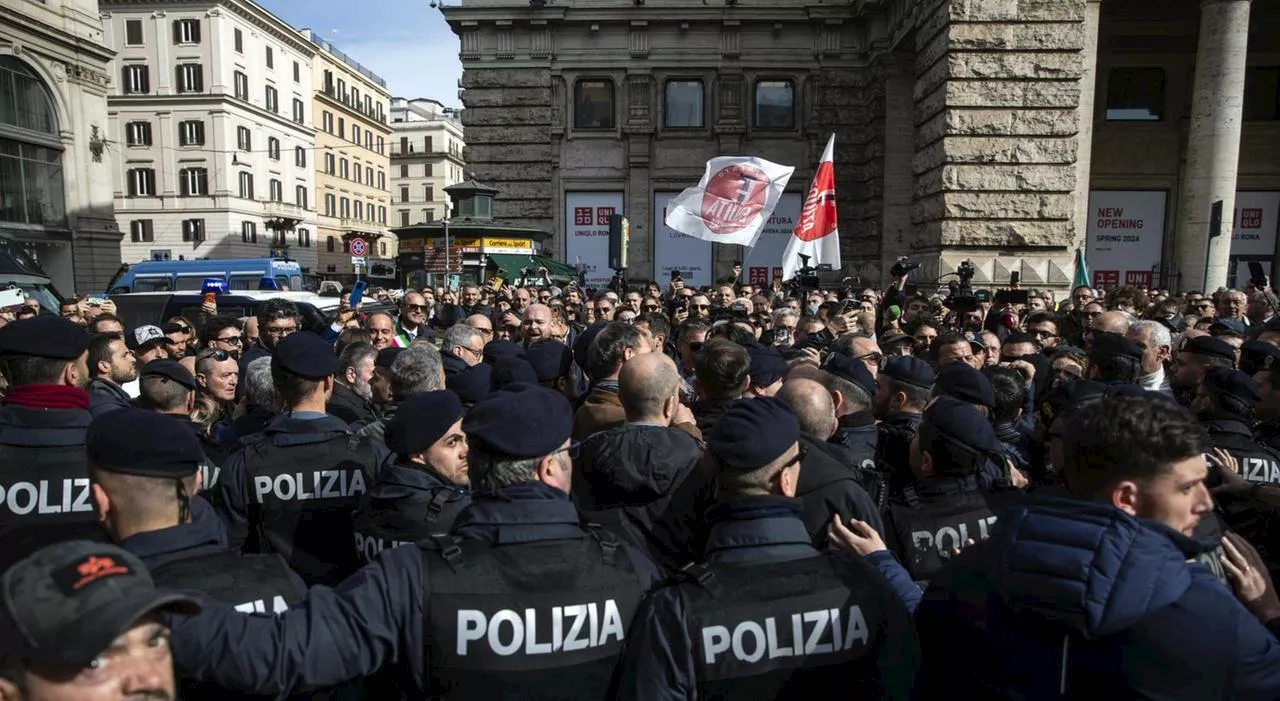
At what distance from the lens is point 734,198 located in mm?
11945

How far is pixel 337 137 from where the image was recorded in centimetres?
6656

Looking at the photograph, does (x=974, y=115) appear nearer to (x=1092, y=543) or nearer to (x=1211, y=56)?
(x=1211, y=56)

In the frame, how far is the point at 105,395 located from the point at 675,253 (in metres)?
17.5

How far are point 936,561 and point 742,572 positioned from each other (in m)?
0.96

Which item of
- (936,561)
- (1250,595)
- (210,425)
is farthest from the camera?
(210,425)

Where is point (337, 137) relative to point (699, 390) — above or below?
above

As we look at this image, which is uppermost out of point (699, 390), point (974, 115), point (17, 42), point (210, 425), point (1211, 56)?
point (17, 42)

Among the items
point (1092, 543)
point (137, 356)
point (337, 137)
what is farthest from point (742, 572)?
point (337, 137)

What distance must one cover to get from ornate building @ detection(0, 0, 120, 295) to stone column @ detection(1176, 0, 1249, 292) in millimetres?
34195

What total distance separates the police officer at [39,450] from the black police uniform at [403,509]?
854 mm

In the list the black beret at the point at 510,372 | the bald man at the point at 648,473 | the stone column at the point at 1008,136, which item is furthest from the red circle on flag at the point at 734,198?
the bald man at the point at 648,473

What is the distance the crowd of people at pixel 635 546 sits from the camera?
64.2 inches

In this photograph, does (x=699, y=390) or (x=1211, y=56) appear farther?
(x=1211, y=56)

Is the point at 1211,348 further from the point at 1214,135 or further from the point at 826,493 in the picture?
the point at 1214,135
